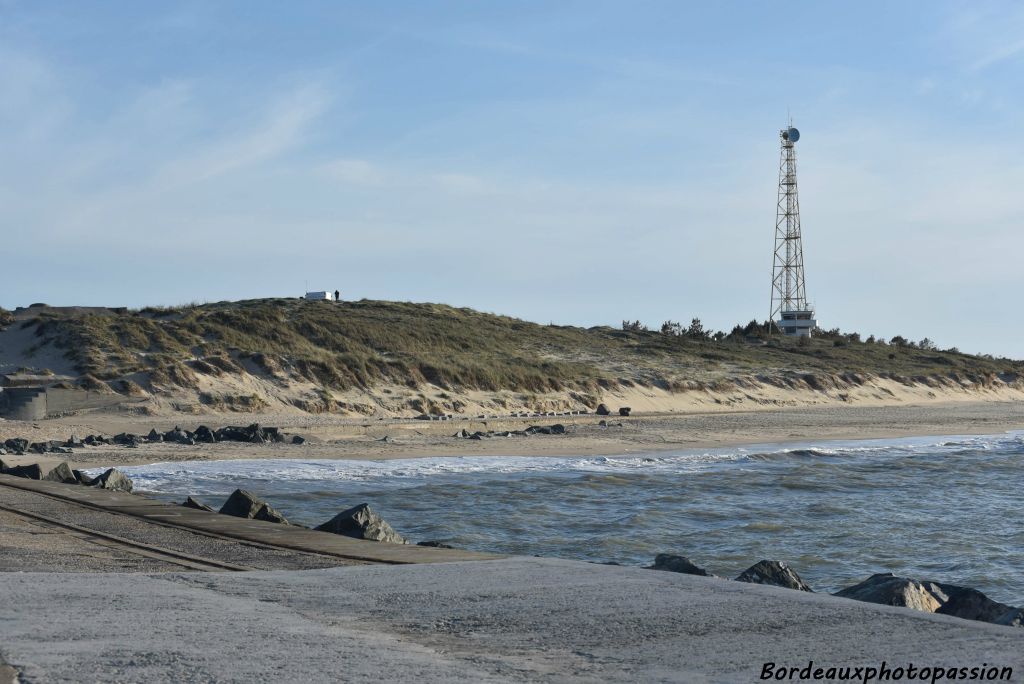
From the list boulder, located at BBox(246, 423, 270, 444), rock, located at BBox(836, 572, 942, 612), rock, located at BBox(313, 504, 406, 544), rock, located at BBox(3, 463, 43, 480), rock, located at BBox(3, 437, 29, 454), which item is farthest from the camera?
boulder, located at BBox(246, 423, 270, 444)

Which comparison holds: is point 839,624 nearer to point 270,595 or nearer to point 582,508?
point 270,595

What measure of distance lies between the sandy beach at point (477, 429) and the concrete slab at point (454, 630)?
49.6 ft

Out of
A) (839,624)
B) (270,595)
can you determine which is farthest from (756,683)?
(270,595)

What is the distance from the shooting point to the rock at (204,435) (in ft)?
87.2

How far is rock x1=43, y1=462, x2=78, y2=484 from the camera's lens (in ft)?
56.6

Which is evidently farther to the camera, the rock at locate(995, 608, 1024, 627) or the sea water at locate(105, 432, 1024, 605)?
the sea water at locate(105, 432, 1024, 605)

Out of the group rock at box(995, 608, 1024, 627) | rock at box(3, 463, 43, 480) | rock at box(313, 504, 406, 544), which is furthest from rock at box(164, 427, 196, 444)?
rock at box(995, 608, 1024, 627)

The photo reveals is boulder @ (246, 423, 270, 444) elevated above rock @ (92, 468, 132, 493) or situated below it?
above

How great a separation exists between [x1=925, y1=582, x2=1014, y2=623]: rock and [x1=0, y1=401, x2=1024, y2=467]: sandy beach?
17.3m

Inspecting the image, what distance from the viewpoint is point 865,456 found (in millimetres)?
28500

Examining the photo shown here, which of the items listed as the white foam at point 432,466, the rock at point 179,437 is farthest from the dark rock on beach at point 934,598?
the rock at point 179,437

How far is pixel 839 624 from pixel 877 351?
7886cm

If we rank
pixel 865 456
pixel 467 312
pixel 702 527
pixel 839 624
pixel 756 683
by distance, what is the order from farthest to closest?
pixel 467 312
pixel 865 456
pixel 702 527
pixel 839 624
pixel 756 683

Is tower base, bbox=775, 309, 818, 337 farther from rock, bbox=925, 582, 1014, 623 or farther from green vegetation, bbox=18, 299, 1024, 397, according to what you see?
rock, bbox=925, 582, 1014, 623
